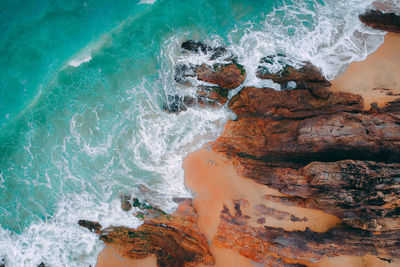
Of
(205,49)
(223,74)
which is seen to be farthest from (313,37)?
(205,49)

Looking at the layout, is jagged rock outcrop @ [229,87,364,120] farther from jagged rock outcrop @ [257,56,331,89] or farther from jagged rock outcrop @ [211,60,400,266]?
jagged rock outcrop @ [257,56,331,89]

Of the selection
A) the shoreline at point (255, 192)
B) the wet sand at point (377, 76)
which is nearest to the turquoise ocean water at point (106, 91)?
the wet sand at point (377, 76)

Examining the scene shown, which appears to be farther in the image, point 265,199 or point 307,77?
point 307,77

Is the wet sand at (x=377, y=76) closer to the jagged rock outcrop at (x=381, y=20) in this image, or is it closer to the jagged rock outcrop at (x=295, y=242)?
the jagged rock outcrop at (x=381, y=20)

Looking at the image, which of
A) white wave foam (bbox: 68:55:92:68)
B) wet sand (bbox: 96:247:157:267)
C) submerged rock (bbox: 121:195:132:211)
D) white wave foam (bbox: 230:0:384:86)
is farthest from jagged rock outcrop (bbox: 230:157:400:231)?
white wave foam (bbox: 68:55:92:68)

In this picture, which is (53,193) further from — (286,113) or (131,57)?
(286,113)

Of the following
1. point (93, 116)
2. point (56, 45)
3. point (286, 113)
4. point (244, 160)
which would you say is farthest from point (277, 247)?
point (56, 45)

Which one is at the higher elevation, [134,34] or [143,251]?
[134,34]
